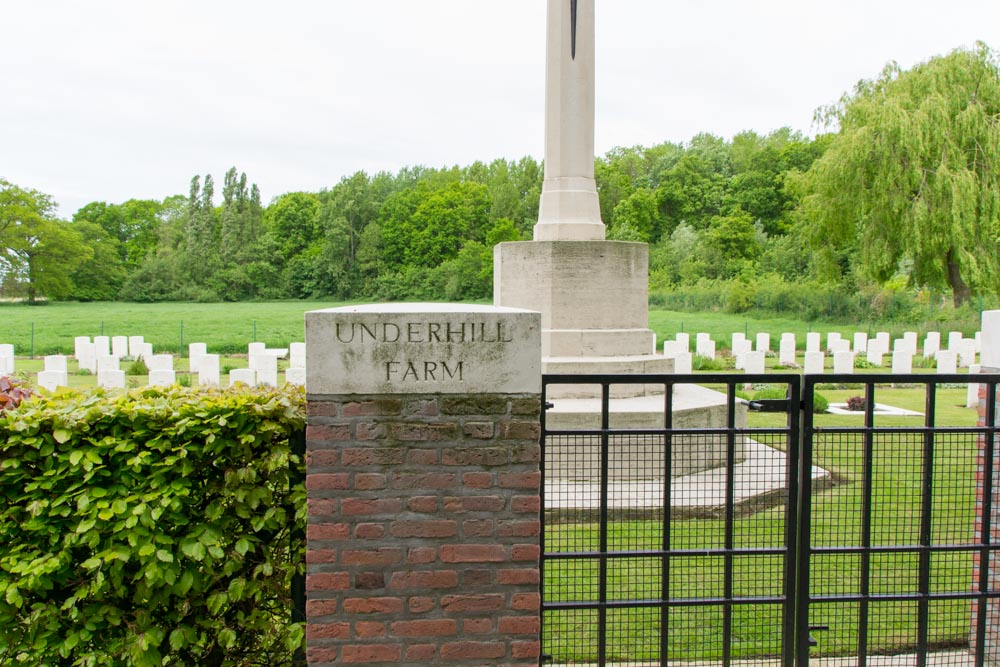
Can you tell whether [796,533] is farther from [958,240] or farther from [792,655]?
[958,240]

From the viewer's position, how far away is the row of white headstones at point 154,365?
10998 millimetres

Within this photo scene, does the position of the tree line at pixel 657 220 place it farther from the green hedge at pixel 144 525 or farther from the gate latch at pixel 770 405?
the green hedge at pixel 144 525

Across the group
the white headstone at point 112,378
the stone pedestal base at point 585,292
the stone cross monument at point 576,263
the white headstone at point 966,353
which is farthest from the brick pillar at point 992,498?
the white headstone at point 966,353

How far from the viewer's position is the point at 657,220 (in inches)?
1716

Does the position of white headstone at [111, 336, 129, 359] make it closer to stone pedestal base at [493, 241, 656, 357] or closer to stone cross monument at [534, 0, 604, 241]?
stone pedestal base at [493, 241, 656, 357]

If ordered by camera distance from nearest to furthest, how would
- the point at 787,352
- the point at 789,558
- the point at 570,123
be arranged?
the point at 789,558 → the point at 570,123 → the point at 787,352

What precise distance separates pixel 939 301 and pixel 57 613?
87.8 feet

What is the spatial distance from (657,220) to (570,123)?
37.2 m

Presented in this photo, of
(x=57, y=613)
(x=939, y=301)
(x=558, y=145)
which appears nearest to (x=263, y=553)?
(x=57, y=613)

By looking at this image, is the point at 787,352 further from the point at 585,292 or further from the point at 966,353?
the point at 585,292

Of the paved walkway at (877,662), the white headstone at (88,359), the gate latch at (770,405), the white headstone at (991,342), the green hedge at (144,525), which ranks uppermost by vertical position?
the white headstone at (991,342)

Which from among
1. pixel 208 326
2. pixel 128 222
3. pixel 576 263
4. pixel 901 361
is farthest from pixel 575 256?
pixel 128 222

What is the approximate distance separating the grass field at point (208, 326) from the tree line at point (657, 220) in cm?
289

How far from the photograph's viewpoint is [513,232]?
116ft
